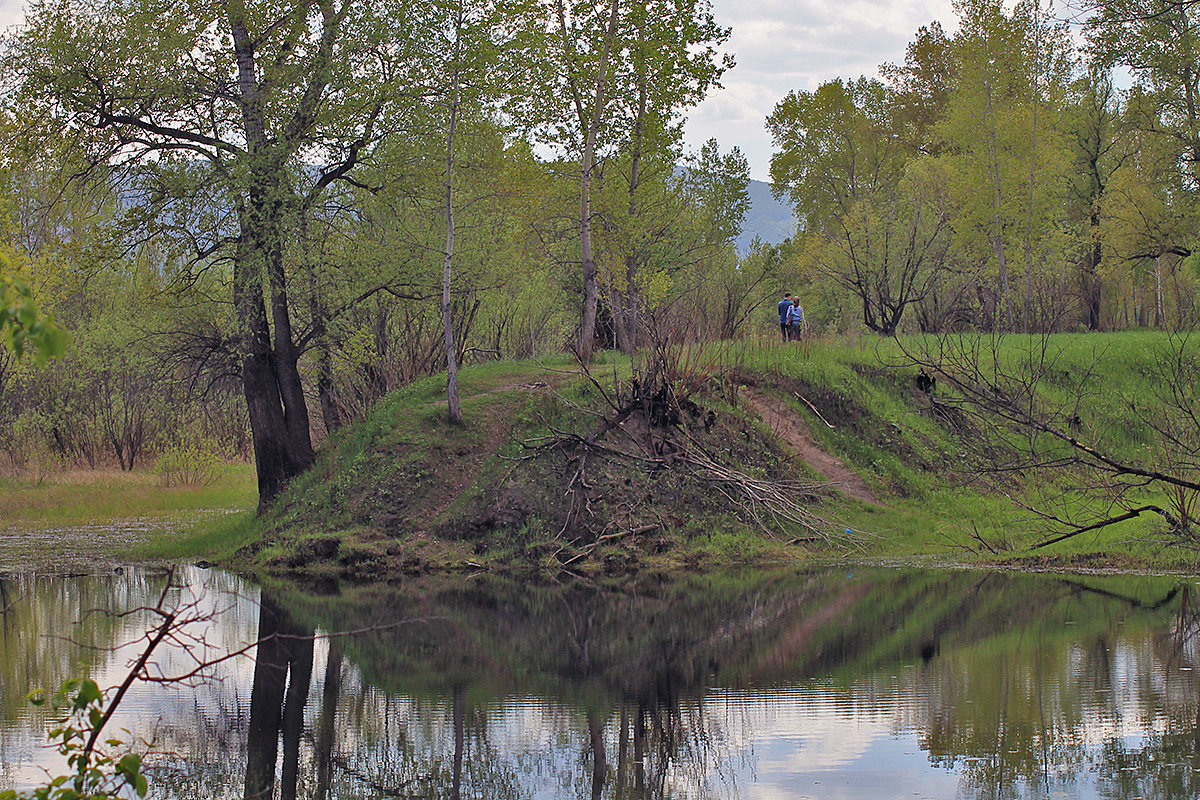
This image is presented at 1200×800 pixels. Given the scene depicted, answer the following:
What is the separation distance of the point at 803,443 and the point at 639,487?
4.37m

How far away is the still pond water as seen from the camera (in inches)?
328

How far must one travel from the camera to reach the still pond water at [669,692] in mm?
8336

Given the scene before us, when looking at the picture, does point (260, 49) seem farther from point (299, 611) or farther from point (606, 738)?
point (606, 738)

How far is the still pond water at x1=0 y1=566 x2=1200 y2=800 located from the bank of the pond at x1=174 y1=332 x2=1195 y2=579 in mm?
3210

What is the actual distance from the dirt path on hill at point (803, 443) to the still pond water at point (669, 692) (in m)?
5.76

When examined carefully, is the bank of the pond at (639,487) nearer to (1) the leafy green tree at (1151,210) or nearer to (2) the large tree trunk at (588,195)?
(2) the large tree trunk at (588,195)

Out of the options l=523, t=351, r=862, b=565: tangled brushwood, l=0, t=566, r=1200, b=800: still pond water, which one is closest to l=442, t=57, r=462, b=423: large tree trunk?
l=523, t=351, r=862, b=565: tangled brushwood

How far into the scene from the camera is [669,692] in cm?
1080

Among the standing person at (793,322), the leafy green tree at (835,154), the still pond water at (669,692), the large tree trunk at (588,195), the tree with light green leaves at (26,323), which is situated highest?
the leafy green tree at (835,154)

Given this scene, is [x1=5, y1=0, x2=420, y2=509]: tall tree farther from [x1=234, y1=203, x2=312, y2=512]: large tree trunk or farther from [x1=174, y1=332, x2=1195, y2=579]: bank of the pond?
[x1=174, y1=332, x2=1195, y2=579]: bank of the pond

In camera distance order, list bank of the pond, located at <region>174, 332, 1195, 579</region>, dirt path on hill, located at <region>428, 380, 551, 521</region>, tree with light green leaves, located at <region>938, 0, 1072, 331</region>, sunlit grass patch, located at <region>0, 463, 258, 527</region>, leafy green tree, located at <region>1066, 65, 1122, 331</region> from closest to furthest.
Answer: bank of the pond, located at <region>174, 332, 1195, 579</region> < dirt path on hill, located at <region>428, 380, 551, 521</region> < sunlit grass patch, located at <region>0, 463, 258, 527</region> < tree with light green leaves, located at <region>938, 0, 1072, 331</region> < leafy green tree, located at <region>1066, 65, 1122, 331</region>

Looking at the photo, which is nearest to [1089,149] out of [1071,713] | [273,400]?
[273,400]

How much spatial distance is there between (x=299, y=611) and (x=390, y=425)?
24.9 ft

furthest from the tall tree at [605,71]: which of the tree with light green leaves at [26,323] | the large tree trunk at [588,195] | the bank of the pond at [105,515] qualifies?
the tree with light green leaves at [26,323]
